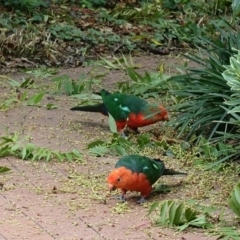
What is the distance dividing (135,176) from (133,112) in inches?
59.4

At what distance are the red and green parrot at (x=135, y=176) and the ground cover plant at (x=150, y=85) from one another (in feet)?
0.40

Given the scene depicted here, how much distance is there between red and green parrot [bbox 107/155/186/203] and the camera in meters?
5.22

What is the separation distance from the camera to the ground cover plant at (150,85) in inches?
214

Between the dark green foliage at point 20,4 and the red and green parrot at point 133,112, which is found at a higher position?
the red and green parrot at point 133,112

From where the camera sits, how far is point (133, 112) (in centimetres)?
671

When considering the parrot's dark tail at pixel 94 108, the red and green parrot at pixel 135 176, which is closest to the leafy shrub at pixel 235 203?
the red and green parrot at pixel 135 176

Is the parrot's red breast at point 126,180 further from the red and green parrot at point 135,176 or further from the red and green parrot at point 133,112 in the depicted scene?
the red and green parrot at point 133,112

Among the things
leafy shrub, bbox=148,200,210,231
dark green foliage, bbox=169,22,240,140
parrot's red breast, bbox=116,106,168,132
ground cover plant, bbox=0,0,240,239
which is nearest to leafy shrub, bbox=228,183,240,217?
ground cover plant, bbox=0,0,240,239

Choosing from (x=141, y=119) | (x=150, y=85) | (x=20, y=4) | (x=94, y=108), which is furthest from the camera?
(x=20, y=4)

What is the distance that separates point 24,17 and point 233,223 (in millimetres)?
6340

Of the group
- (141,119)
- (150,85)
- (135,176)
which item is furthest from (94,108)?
(135,176)

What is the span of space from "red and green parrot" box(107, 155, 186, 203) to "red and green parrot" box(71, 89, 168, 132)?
1246mm

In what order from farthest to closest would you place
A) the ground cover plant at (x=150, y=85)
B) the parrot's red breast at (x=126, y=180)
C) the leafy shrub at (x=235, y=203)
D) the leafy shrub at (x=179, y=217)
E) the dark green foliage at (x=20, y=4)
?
the dark green foliage at (x=20, y=4) → the ground cover plant at (x=150, y=85) → the parrot's red breast at (x=126, y=180) → the leafy shrub at (x=235, y=203) → the leafy shrub at (x=179, y=217)

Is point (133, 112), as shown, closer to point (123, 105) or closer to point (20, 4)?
point (123, 105)
